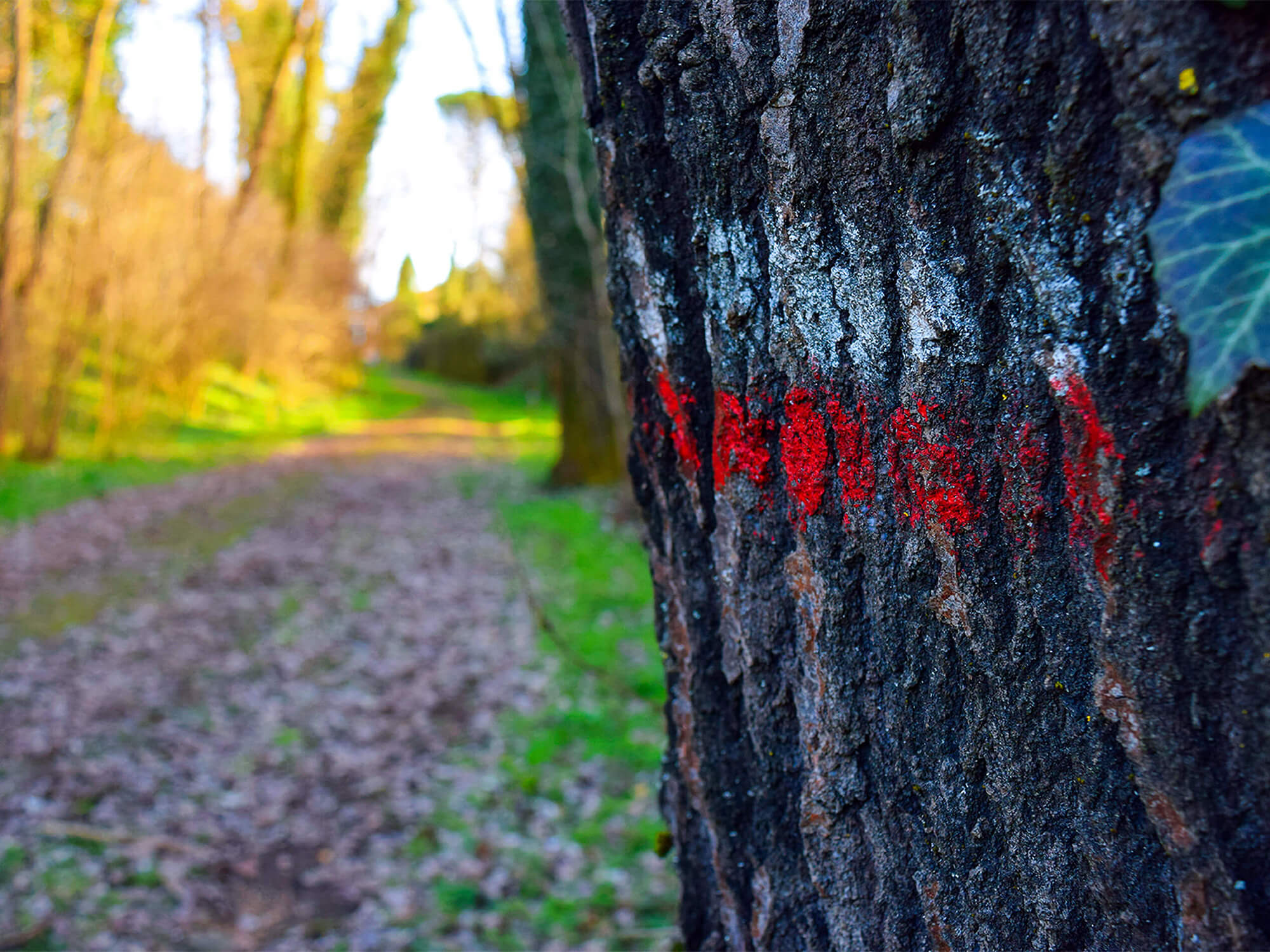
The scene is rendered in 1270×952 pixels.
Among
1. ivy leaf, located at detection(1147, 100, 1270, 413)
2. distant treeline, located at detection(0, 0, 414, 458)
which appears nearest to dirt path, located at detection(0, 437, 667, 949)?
ivy leaf, located at detection(1147, 100, 1270, 413)

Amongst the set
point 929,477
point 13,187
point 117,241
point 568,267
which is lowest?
point 929,477

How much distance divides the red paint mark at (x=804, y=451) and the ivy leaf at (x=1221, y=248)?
1.46ft

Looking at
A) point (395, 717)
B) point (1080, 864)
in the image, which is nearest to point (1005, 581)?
point (1080, 864)

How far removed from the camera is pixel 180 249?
13227 millimetres

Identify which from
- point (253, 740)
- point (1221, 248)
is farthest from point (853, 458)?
point (253, 740)

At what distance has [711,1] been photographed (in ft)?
3.39

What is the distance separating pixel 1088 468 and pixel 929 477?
0.17 metres

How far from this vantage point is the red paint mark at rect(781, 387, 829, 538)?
1.06 meters

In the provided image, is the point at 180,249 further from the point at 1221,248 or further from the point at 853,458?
the point at 1221,248

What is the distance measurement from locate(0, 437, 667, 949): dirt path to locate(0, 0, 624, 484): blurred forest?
3520mm

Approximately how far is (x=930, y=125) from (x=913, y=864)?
0.86m

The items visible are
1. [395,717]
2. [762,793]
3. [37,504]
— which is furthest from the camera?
[37,504]

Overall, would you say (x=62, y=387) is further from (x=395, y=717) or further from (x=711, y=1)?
(x=711, y=1)

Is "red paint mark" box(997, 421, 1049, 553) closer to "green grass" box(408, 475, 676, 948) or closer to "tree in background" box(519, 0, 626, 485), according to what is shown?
"green grass" box(408, 475, 676, 948)
